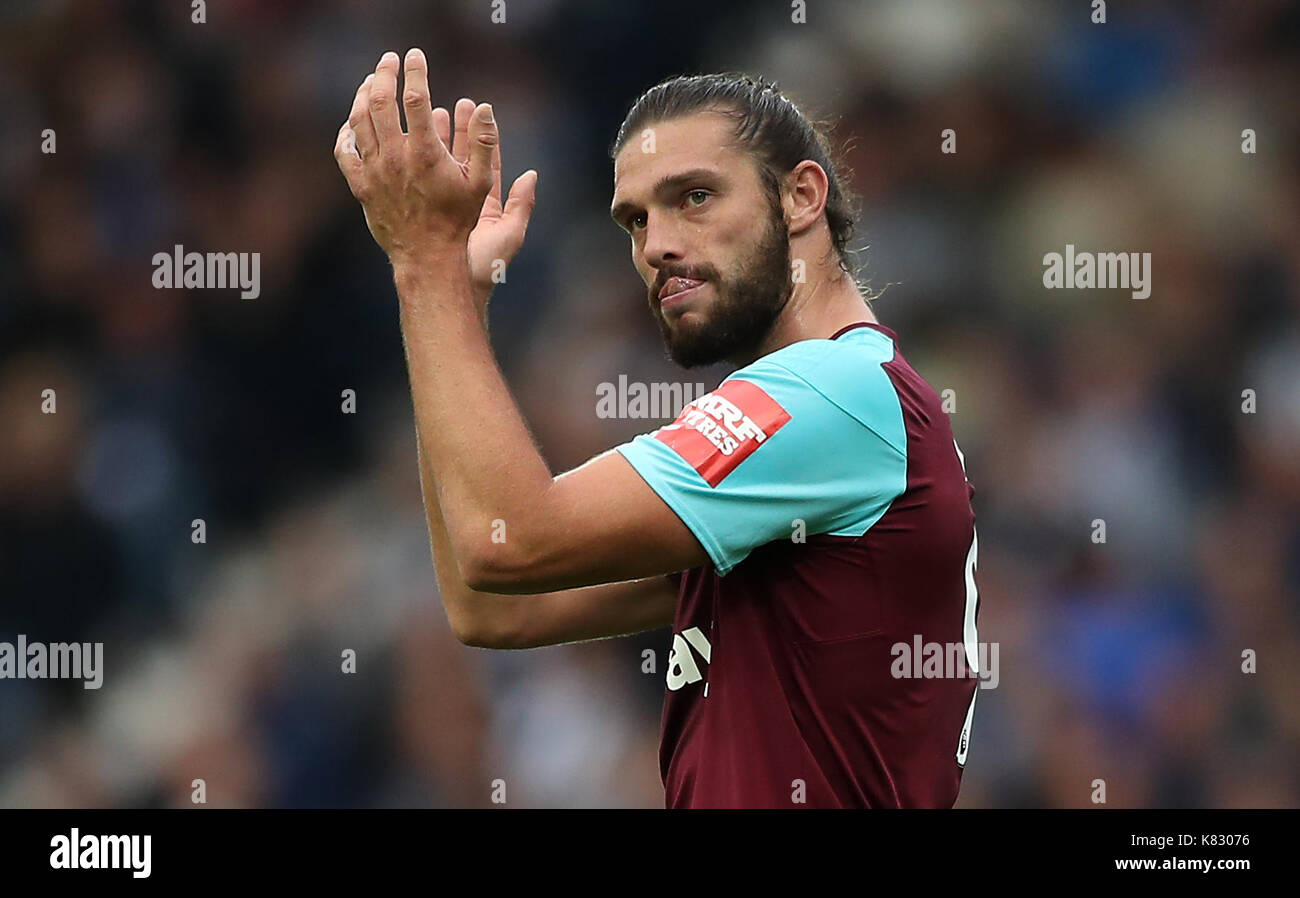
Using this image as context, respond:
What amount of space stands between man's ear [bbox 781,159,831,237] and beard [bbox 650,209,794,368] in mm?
69

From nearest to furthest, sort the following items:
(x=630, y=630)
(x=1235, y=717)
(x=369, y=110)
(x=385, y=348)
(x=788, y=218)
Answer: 1. (x=369, y=110)
2. (x=788, y=218)
3. (x=630, y=630)
4. (x=1235, y=717)
5. (x=385, y=348)

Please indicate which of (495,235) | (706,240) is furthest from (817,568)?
(495,235)

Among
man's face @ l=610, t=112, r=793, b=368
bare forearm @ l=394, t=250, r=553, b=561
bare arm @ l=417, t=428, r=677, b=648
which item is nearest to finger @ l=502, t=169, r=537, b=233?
man's face @ l=610, t=112, r=793, b=368

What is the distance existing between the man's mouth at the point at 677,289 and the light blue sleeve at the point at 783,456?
0.94 feet

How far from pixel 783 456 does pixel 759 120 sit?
78cm

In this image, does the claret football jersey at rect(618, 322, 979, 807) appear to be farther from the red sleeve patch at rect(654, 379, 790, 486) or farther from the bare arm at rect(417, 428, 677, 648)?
the bare arm at rect(417, 428, 677, 648)

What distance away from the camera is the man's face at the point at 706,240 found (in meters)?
2.66

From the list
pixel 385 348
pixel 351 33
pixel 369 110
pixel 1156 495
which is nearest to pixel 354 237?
pixel 385 348

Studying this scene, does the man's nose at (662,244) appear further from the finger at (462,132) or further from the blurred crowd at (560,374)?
the blurred crowd at (560,374)

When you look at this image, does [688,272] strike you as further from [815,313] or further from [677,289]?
[815,313]

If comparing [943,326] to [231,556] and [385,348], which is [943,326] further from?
[231,556]

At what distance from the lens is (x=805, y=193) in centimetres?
281

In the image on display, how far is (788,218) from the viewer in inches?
109

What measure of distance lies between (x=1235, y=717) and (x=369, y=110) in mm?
4159
